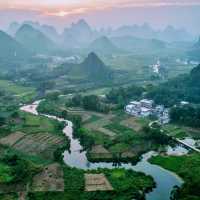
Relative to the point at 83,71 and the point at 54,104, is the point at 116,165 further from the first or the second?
the point at 83,71

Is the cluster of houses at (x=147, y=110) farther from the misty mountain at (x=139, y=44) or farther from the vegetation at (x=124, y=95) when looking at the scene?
the misty mountain at (x=139, y=44)

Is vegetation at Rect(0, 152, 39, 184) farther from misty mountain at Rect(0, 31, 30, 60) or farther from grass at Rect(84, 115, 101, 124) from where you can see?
misty mountain at Rect(0, 31, 30, 60)

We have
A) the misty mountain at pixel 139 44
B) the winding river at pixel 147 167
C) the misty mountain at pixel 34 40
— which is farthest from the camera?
the misty mountain at pixel 139 44

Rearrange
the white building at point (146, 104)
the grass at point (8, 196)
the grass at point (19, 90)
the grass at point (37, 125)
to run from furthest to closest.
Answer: the grass at point (19, 90)
the white building at point (146, 104)
the grass at point (37, 125)
the grass at point (8, 196)

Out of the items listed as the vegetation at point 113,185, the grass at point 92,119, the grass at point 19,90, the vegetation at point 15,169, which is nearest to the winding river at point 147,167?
the vegetation at point 113,185

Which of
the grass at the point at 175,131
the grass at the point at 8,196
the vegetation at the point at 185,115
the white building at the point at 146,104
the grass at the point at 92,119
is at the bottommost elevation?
the grass at the point at 92,119

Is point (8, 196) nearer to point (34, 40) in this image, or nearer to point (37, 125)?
point (37, 125)

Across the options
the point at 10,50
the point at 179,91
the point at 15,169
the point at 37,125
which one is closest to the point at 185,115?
the point at 179,91
